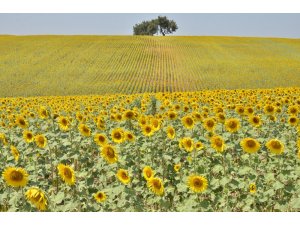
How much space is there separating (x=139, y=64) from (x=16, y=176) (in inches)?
1410

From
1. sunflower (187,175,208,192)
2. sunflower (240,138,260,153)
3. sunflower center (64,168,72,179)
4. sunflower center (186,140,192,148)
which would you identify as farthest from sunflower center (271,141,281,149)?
sunflower center (64,168,72,179)

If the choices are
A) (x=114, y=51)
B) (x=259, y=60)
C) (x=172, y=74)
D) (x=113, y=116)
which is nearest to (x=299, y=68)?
(x=259, y=60)

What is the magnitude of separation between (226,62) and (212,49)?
971 centimetres

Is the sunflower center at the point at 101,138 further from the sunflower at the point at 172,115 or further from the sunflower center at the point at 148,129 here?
the sunflower at the point at 172,115

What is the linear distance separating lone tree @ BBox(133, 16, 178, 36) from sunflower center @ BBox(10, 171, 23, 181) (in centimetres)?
7979

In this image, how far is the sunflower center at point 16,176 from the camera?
3.47 meters

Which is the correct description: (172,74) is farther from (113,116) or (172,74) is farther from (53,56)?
(113,116)

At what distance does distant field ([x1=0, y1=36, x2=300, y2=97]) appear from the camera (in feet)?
97.1

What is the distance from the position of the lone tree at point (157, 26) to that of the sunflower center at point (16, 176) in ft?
→ 262

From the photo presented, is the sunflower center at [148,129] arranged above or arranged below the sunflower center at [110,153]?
above

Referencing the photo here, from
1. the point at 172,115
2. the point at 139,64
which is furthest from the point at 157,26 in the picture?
the point at 172,115

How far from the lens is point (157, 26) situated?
8200cm

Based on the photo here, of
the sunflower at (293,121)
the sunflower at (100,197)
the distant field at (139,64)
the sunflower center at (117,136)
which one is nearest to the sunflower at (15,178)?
the sunflower at (100,197)

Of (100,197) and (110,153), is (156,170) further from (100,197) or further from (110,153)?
(100,197)
